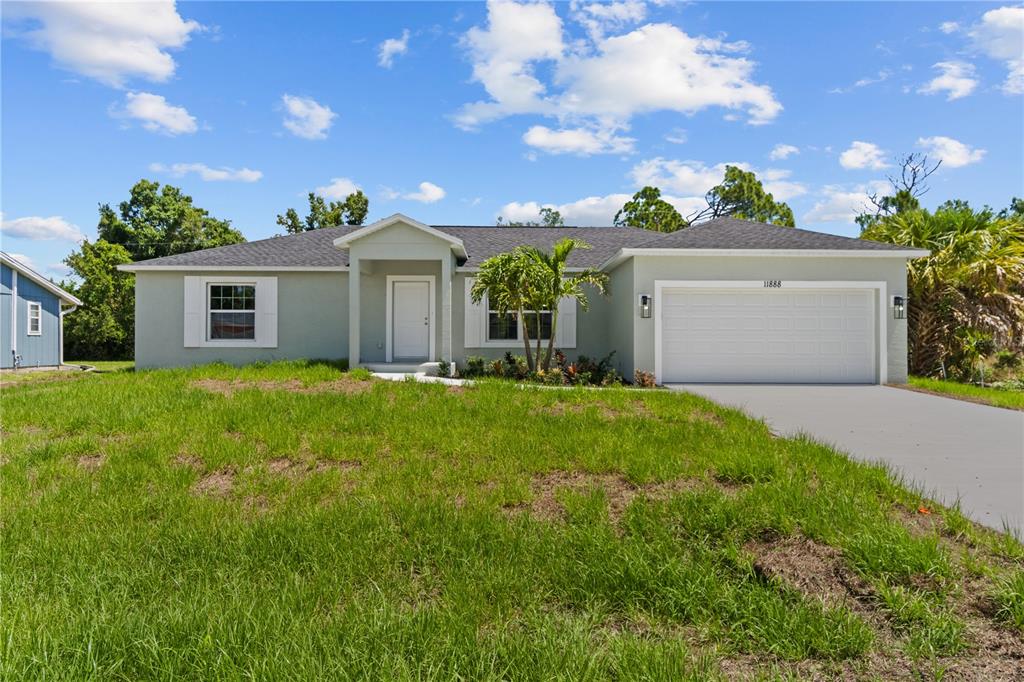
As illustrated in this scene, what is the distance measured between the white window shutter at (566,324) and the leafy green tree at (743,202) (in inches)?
824

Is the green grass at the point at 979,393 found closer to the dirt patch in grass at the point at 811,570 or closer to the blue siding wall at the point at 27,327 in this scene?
the dirt patch in grass at the point at 811,570

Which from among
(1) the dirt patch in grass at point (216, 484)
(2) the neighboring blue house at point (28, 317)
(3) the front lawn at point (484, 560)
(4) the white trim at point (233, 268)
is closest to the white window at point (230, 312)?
(4) the white trim at point (233, 268)

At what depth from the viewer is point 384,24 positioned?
32.5 ft

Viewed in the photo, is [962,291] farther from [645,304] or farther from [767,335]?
[645,304]

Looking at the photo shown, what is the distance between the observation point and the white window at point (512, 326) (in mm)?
13828

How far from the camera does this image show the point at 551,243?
1623 centimetres

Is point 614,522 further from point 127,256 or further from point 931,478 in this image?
point 127,256

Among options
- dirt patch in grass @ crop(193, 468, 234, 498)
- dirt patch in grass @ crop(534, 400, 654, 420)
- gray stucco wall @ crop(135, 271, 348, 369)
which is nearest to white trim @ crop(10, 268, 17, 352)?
gray stucco wall @ crop(135, 271, 348, 369)

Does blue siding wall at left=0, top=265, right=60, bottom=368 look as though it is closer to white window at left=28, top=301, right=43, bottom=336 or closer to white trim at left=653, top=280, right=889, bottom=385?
white window at left=28, top=301, right=43, bottom=336

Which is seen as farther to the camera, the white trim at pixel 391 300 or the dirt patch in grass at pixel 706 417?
the white trim at pixel 391 300

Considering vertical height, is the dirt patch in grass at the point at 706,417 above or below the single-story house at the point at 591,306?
below

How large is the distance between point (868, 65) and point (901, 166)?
1940 cm

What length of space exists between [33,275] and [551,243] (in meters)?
18.5

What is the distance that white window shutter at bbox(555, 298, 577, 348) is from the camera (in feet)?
44.7
